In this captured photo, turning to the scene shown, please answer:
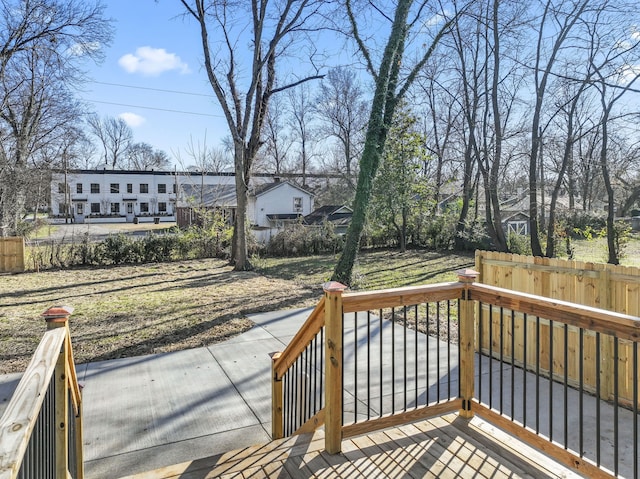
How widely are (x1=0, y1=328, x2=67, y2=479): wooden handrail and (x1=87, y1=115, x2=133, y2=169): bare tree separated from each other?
55.6 meters

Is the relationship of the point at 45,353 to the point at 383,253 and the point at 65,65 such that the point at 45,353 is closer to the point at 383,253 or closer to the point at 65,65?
the point at 65,65

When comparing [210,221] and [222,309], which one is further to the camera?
[210,221]

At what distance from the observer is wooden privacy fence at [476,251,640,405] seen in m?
3.91

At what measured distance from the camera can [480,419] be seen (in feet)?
9.57

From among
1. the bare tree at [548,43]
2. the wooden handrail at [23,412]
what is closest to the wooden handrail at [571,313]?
the wooden handrail at [23,412]

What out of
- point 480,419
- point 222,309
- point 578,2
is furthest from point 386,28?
point 480,419

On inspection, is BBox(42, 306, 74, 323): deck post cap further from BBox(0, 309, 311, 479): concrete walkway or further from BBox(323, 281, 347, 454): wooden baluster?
BBox(323, 281, 347, 454): wooden baluster

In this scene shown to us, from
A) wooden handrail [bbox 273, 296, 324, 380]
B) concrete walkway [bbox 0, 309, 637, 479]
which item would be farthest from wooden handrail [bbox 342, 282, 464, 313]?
concrete walkway [bbox 0, 309, 637, 479]

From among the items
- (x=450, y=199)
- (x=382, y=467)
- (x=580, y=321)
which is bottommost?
(x=382, y=467)

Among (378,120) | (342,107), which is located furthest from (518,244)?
(342,107)

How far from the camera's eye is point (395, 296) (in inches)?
105

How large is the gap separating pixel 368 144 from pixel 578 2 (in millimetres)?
7646

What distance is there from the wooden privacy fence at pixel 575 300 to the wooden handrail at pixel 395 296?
752 millimetres

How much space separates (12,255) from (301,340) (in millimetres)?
12976
